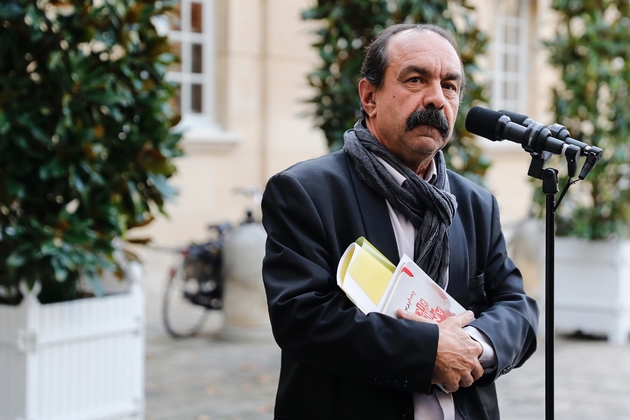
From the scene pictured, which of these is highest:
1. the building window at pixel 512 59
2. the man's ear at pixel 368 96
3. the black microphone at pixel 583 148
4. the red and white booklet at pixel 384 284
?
the man's ear at pixel 368 96

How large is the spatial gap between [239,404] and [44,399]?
1857mm

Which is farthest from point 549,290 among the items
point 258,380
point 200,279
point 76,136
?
point 200,279

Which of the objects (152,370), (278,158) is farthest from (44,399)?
(278,158)

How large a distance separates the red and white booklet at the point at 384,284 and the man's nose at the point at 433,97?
42 centimetres

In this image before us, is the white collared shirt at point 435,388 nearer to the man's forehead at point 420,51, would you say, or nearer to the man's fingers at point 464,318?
the man's fingers at point 464,318

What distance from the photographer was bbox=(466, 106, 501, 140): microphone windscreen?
273cm

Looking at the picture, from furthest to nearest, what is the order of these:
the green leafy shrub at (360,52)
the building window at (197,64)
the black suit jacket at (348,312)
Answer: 1. the building window at (197,64)
2. the green leafy shrub at (360,52)
3. the black suit jacket at (348,312)

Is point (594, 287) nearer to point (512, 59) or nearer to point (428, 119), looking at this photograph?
point (428, 119)

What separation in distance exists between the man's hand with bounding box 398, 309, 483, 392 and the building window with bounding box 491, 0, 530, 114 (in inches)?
647

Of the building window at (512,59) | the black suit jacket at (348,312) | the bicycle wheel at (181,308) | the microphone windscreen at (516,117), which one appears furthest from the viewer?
the building window at (512,59)

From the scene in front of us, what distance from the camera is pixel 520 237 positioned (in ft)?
37.4

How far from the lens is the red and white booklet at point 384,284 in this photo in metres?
2.49

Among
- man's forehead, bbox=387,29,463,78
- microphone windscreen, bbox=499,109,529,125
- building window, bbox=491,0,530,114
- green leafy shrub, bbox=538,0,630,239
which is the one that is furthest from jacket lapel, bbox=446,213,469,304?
building window, bbox=491,0,530,114

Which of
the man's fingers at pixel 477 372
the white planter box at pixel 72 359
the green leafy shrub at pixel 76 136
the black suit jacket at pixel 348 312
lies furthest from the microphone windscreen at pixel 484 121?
the white planter box at pixel 72 359
